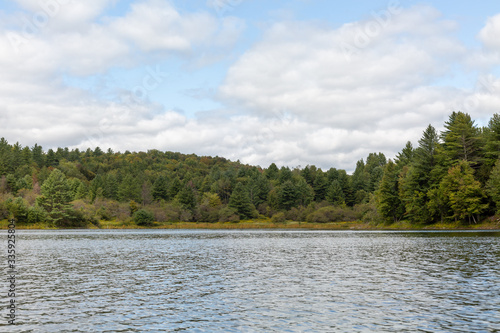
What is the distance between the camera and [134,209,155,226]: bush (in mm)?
169250

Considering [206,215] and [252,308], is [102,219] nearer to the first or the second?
[206,215]

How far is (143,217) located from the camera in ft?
557

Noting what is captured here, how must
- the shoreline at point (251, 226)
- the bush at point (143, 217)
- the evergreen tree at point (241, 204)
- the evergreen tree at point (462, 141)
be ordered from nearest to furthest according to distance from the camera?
the evergreen tree at point (462, 141), the shoreline at point (251, 226), the bush at point (143, 217), the evergreen tree at point (241, 204)

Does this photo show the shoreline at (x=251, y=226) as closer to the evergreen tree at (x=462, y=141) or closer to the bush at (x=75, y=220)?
the bush at (x=75, y=220)

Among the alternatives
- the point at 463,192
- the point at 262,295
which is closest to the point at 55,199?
the point at 463,192

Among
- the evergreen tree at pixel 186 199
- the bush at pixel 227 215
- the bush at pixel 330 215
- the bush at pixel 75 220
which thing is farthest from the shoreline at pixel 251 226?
the evergreen tree at pixel 186 199

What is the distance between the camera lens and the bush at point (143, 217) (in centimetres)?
16925

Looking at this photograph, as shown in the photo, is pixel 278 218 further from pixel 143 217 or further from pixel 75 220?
pixel 75 220

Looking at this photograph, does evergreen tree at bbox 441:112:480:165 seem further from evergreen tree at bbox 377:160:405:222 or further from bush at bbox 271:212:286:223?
bush at bbox 271:212:286:223

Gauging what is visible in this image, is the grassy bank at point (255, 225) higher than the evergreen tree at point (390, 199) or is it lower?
lower

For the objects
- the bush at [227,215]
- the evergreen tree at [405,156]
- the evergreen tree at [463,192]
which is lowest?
the bush at [227,215]

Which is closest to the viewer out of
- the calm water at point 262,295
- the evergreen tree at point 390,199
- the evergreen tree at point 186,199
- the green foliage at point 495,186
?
the calm water at point 262,295

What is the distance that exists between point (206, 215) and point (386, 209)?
8048 centimetres

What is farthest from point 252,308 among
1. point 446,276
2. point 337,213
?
point 337,213
